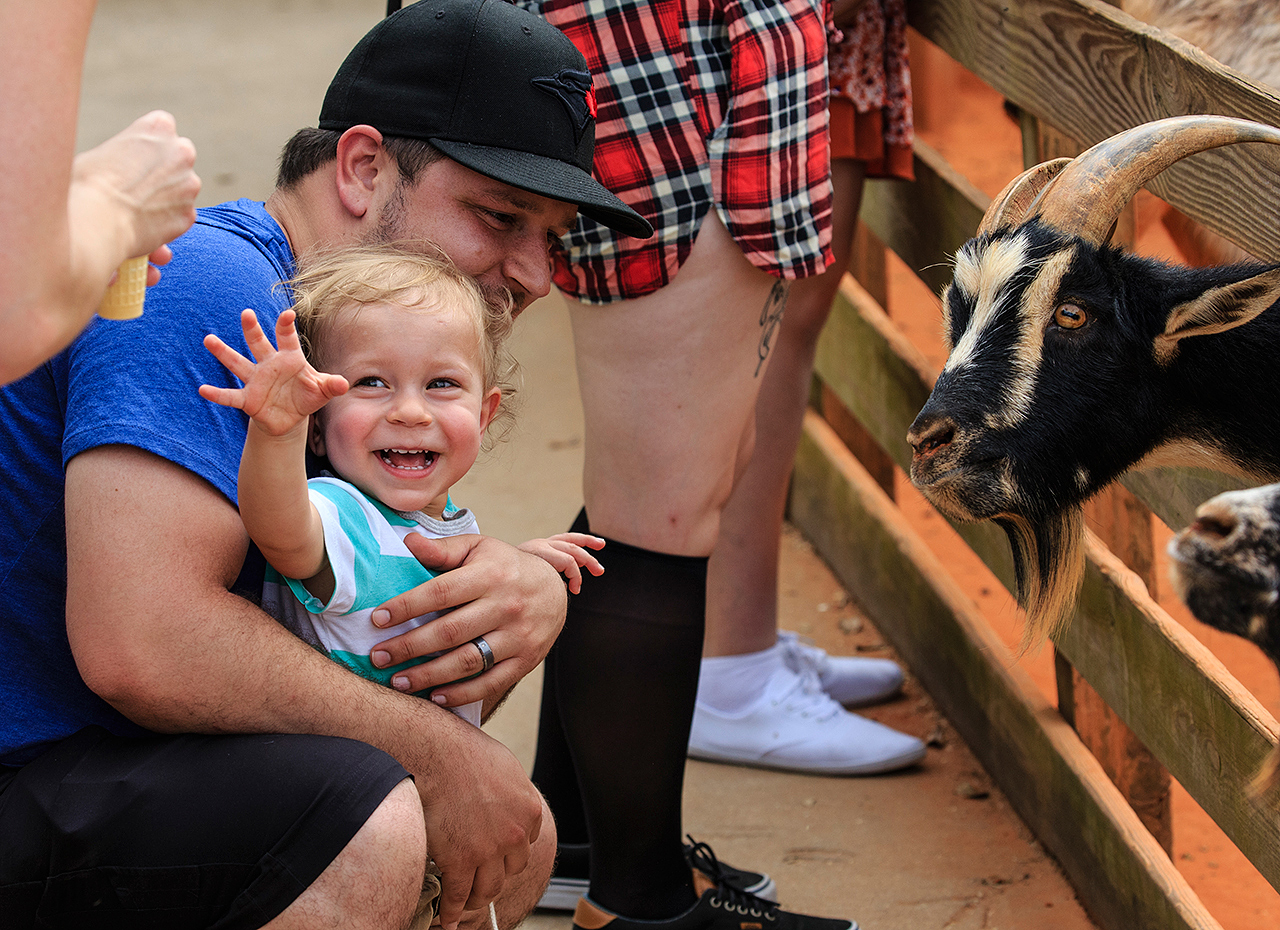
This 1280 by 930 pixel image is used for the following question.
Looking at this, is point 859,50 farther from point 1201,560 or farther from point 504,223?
point 1201,560

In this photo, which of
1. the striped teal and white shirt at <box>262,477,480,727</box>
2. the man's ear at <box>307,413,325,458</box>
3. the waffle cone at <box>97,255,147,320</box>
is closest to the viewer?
the waffle cone at <box>97,255,147,320</box>

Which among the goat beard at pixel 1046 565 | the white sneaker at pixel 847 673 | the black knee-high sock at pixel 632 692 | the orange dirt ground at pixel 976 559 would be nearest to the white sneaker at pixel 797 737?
the white sneaker at pixel 847 673

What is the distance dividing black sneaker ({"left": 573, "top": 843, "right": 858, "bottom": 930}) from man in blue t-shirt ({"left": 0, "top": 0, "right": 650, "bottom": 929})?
52cm

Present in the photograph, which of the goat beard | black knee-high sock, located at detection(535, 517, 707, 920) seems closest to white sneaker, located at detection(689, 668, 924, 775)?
black knee-high sock, located at detection(535, 517, 707, 920)

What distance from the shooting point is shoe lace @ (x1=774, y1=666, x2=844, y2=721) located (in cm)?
302

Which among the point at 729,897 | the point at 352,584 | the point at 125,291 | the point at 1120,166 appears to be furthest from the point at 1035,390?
the point at 125,291

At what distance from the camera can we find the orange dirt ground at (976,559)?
8.45 ft

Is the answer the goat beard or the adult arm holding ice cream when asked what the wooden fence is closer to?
the goat beard

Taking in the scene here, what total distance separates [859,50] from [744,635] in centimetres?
135

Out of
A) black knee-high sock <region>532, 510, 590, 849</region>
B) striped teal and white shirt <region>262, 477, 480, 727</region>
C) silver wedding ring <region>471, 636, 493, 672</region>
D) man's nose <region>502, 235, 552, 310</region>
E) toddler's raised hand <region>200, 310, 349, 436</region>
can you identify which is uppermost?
toddler's raised hand <region>200, 310, 349, 436</region>

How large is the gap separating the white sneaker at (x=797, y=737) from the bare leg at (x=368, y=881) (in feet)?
5.04

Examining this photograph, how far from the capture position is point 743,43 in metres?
2.02

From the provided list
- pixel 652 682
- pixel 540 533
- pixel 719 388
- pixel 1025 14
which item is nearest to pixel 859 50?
pixel 1025 14

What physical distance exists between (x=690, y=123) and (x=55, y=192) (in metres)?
1.21
